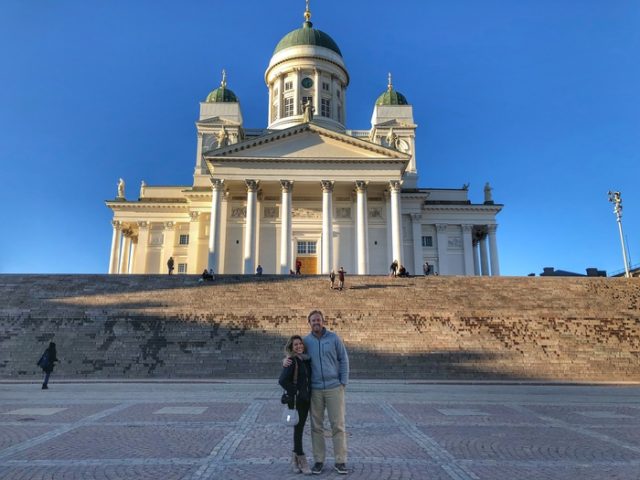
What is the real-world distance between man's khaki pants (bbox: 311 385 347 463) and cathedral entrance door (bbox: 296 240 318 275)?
3482cm

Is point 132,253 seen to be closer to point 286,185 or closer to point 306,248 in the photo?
point 306,248

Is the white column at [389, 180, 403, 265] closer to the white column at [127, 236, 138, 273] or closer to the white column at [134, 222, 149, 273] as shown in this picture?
the white column at [134, 222, 149, 273]

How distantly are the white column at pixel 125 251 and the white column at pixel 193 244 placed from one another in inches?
348

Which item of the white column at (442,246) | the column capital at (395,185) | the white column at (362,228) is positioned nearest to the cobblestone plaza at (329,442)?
the white column at (362,228)

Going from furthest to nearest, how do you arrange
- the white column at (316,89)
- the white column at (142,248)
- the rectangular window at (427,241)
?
the white column at (316,89) → the rectangular window at (427,241) → the white column at (142,248)

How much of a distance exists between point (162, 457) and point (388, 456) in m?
2.77

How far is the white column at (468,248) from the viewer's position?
4547 cm

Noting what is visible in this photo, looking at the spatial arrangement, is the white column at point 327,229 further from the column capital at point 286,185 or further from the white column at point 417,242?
the white column at point 417,242

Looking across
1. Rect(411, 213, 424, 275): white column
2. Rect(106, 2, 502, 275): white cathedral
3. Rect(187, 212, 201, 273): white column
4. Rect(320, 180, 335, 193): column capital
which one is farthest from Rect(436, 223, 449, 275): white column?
Rect(187, 212, 201, 273): white column

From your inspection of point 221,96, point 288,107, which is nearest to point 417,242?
point 288,107

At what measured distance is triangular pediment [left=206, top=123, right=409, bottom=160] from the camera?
38.4 m

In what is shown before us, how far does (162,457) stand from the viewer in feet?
19.4

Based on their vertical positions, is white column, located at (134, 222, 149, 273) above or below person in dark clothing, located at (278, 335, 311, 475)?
above

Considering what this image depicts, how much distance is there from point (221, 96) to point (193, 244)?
19582 millimetres
